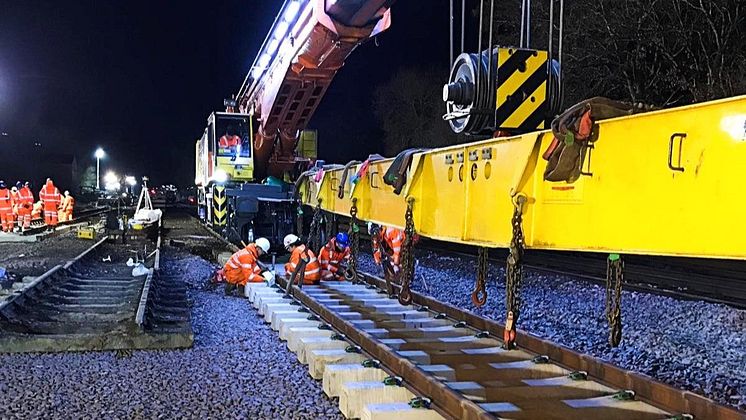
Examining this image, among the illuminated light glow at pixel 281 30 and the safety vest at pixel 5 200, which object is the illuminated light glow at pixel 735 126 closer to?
the illuminated light glow at pixel 281 30

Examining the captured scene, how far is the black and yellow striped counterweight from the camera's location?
12.2 feet

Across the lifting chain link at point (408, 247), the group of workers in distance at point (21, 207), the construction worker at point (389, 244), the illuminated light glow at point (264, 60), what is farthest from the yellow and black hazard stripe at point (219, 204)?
the lifting chain link at point (408, 247)

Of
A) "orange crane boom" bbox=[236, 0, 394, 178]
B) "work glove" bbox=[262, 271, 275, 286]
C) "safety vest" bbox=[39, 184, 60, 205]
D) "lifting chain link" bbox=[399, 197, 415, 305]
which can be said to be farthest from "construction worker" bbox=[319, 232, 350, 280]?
"safety vest" bbox=[39, 184, 60, 205]

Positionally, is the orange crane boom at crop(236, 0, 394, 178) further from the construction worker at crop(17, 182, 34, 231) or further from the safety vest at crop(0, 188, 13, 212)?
the construction worker at crop(17, 182, 34, 231)

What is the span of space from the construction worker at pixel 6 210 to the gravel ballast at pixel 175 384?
15658 millimetres

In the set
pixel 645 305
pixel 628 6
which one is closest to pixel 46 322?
pixel 645 305

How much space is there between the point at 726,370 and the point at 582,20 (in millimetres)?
14119

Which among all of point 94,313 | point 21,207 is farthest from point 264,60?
point 21,207

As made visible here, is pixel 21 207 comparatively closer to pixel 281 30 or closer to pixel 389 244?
pixel 281 30

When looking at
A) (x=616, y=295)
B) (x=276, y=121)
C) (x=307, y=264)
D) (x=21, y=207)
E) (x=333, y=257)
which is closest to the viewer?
(x=616, y=295)

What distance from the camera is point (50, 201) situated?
21.4 meters

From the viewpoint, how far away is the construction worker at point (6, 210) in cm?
1942

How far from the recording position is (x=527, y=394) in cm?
420

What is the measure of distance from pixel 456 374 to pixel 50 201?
65.7ft
